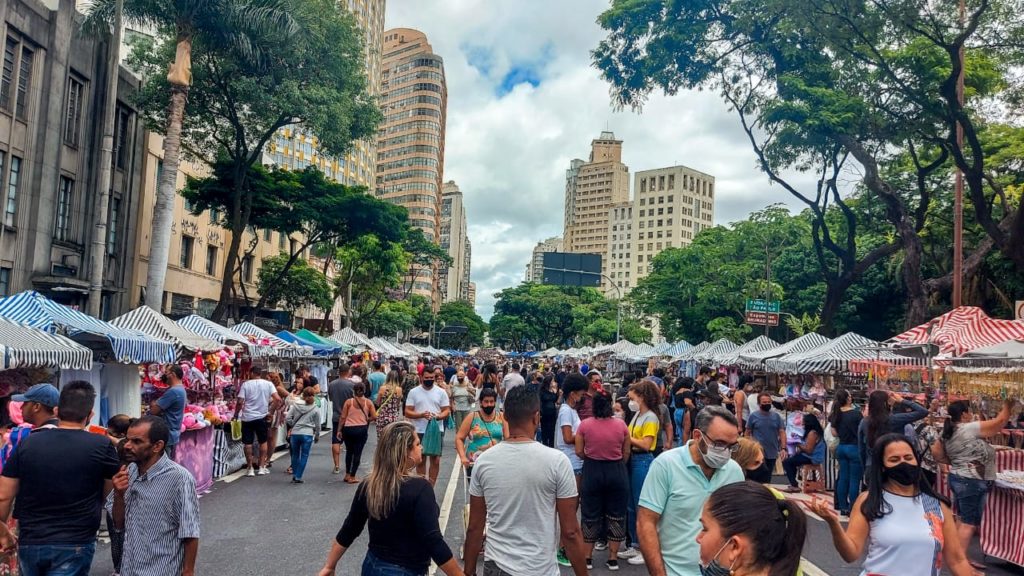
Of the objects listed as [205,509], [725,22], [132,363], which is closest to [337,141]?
[725,22]

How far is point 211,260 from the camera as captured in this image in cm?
3709

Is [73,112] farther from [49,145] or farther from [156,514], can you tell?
[156,514]

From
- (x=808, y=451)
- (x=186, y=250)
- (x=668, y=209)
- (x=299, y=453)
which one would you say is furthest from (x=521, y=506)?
(x=668, y=209)

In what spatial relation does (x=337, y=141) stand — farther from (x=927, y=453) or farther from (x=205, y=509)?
(x=927, y=453)

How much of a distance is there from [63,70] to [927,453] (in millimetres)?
22929

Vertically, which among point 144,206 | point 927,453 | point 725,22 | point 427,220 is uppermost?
point 427,220

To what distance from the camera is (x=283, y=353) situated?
2219 cm

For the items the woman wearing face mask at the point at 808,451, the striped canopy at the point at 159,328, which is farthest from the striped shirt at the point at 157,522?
the woman wearing face mask at the point at 808,451

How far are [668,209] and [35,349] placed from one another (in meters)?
143

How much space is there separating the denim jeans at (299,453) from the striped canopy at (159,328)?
2.75 metres

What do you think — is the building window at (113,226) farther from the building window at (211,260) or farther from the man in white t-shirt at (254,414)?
the man in white t-shirt at (254,414)

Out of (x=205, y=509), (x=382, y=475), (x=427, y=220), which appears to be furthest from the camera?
(x=427, y=220)

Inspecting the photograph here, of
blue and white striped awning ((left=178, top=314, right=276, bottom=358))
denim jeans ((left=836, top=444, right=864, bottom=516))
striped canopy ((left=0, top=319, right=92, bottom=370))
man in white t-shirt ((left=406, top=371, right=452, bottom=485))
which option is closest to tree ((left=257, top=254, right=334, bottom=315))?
blue and white striped awning ((left=178, top=314, right=276, bottom=358))

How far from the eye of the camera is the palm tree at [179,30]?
773 inches
